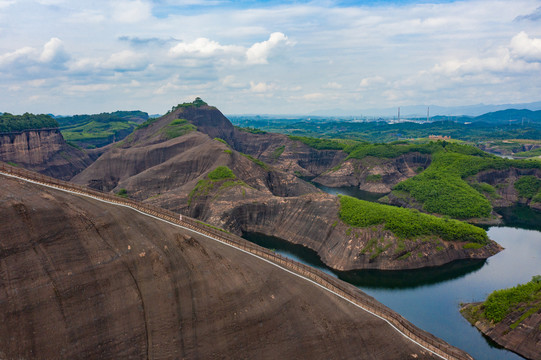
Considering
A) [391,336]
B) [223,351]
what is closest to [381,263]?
[391,336]

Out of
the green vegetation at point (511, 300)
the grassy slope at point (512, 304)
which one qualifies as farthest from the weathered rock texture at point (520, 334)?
the green vegetation at point (511, 300)

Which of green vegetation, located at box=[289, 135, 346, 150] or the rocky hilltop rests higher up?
green vegetation, located at box=[289, 135, 346, 150]

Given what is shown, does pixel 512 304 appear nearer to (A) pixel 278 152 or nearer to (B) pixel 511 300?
(B) pixel 511 300

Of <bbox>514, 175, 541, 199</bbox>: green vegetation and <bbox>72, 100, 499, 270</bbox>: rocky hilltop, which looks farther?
<bbox>514, 175, 541, 199</bbox>: green vegetation

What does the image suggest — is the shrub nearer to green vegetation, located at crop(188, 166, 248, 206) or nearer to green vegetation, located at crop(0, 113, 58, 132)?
green vegetation, located at crop(188, 166, 248, 206)

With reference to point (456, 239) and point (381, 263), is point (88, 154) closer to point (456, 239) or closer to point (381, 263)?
point (381, 263)

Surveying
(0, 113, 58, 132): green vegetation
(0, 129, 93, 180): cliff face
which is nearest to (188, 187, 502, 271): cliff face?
(0, 129, 93, 180): cliff face

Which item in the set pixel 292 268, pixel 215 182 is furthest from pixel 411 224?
pixel 215 182
